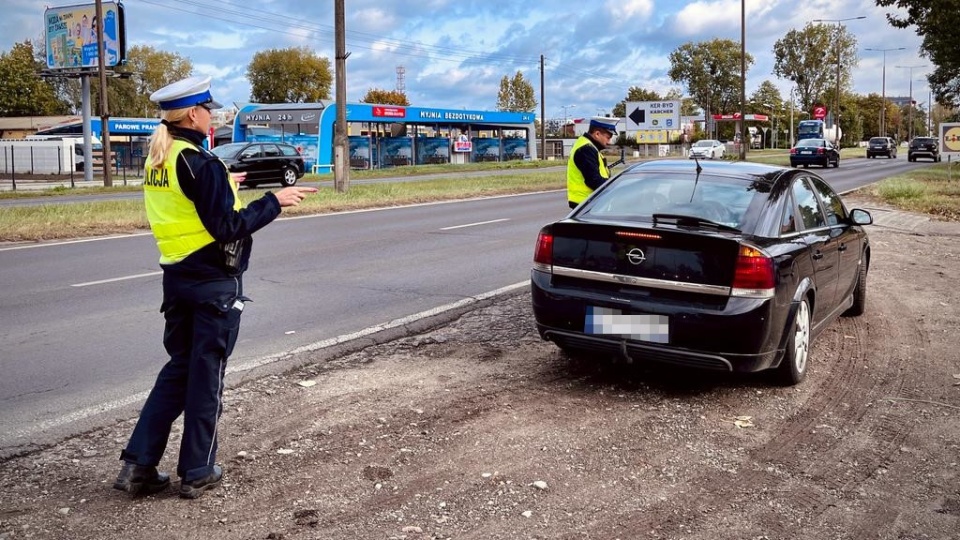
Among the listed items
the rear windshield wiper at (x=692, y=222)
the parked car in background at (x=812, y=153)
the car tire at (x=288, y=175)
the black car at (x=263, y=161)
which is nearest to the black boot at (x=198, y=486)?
the rear windshield wiper at (x=692, y=222)

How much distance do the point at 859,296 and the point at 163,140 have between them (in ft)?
20.4

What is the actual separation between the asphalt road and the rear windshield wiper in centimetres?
262

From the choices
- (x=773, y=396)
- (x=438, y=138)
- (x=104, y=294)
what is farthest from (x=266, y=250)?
(x=438, y=138)

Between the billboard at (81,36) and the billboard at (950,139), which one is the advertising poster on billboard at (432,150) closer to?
the billboard at (81,36)

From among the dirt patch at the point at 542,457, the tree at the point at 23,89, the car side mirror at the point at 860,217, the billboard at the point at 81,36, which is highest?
the tree at the point at 23,89

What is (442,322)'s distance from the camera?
745cm

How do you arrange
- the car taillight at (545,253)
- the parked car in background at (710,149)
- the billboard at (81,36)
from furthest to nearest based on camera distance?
1. the parked car in background at (710,149)
2. the billboard at (81,36)
3. the car taillight at (545,253)

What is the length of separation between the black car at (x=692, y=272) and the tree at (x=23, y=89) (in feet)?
272

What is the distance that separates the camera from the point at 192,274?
12.3 feet

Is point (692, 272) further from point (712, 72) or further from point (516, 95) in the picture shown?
point (712, 72)

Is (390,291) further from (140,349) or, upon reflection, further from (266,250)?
(266,250)

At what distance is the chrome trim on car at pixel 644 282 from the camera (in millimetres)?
5117

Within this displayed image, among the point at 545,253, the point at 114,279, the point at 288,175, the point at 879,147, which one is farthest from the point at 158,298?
the point at 879,147

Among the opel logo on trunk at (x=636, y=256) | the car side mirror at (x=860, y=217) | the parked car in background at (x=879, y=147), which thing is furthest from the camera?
the parked car in background at (x=879, y=147)
